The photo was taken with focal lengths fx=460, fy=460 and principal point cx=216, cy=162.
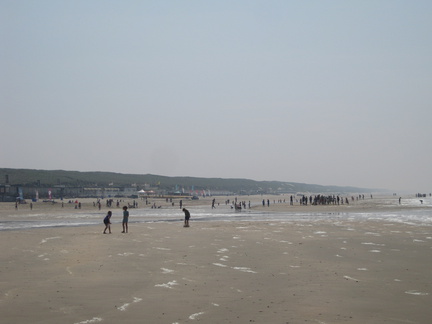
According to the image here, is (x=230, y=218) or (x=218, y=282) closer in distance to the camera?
(x=218, y=282)

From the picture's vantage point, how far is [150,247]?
21969mm

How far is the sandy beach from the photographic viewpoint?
955cm

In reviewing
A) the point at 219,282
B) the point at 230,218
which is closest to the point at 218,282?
the point at 219,282

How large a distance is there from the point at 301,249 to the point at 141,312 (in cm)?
1217

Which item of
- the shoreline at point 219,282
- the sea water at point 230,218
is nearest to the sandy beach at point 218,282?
the shoreline at point 219,282

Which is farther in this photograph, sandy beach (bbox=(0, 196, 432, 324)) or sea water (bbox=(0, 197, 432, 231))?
sea water (bbox=(0, 197, 432, 231))

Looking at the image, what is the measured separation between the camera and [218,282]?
43.1ft

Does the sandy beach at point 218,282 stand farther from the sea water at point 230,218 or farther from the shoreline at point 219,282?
the sea water at point 230,218

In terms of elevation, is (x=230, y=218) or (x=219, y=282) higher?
(x=219, y=282)

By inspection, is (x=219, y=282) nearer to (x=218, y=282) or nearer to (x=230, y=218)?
(x=218, y=282)

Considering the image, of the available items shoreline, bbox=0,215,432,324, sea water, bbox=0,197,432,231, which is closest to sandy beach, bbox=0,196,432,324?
shoreline, bbox=0,215,432,324

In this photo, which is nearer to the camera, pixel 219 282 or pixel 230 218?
pixel 219 282

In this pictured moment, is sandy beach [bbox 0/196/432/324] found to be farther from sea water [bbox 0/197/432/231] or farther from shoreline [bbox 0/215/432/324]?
sea water [bbox 0/197/432/231]

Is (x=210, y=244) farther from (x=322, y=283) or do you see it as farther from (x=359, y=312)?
(x=359, y=312)
